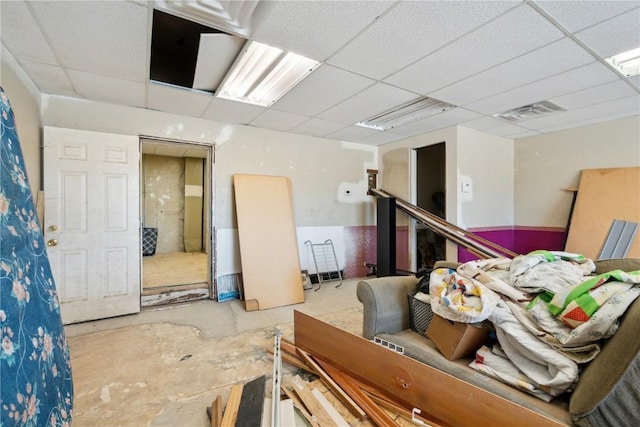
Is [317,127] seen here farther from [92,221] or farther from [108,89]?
[92,221]

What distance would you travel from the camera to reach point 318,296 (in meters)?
4.10

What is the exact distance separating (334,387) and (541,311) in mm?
1255

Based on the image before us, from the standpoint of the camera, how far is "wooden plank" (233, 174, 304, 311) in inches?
148

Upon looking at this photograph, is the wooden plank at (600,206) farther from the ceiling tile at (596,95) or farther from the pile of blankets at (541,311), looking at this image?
the pile of blankets at (541,311)

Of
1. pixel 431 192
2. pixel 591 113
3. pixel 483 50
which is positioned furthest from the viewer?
pixel 431 192

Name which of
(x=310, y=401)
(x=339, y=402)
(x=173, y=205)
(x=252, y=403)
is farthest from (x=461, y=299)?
(x=173, y=205)

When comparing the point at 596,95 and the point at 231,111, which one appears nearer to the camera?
the point at 596,95

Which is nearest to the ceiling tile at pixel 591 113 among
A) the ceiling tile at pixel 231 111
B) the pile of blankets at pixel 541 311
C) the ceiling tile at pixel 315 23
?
the pile of blankets at pixel 541 311

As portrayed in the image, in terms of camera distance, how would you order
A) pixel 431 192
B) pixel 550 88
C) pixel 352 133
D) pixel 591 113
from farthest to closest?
pixel 431 192
pixel 352 133
pixel 591 113
pixel 550 88

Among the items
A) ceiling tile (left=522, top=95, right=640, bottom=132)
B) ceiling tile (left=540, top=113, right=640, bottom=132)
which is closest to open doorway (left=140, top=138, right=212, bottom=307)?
ceiling tile (left=522, top=95, right=640, bottom=132)

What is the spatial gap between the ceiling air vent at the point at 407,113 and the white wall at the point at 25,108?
3419mm

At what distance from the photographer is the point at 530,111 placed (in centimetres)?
348

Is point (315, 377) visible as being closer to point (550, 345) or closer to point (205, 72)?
point (550, 345)

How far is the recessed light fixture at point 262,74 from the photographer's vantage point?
2.35 m
